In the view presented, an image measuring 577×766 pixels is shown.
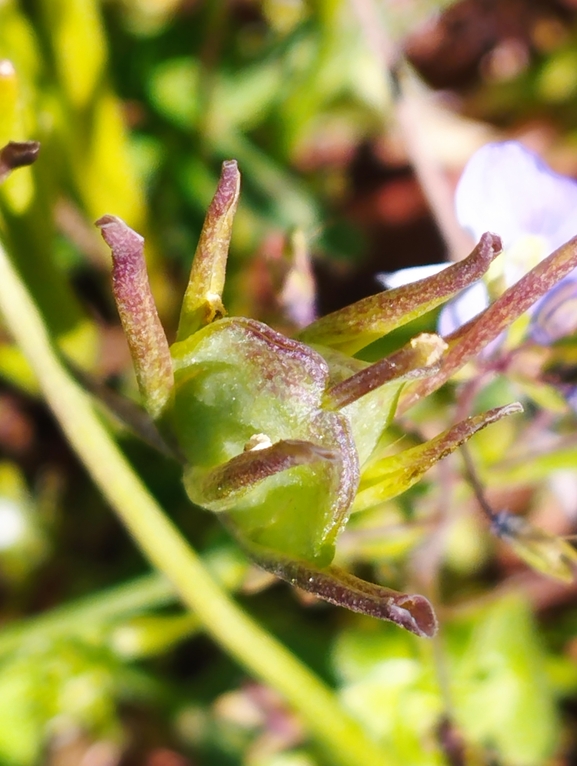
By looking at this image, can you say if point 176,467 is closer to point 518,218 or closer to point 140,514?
point 140,514

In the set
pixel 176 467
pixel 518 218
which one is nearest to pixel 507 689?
pixel 176 467

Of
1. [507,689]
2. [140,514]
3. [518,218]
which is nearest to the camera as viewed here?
[140,514]

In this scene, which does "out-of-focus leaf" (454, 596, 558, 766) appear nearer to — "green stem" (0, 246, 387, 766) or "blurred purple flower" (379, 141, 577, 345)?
"green stem" (0, 246, 387, 766)

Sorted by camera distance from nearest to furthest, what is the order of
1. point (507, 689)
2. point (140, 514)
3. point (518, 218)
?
point (140, 514) → point (518, 218) → point (507, 689)

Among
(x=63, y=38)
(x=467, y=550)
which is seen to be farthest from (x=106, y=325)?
(x=467, y=550)

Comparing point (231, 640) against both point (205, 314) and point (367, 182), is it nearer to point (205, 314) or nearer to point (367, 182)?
point (205, 314)

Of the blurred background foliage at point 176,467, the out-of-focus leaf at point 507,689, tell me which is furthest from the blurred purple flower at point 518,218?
the out-of-focus leaf at point 507,689

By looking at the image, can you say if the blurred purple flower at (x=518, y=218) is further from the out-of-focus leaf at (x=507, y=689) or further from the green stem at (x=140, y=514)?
the out-of-focus leaf at (x=507, y=689)
